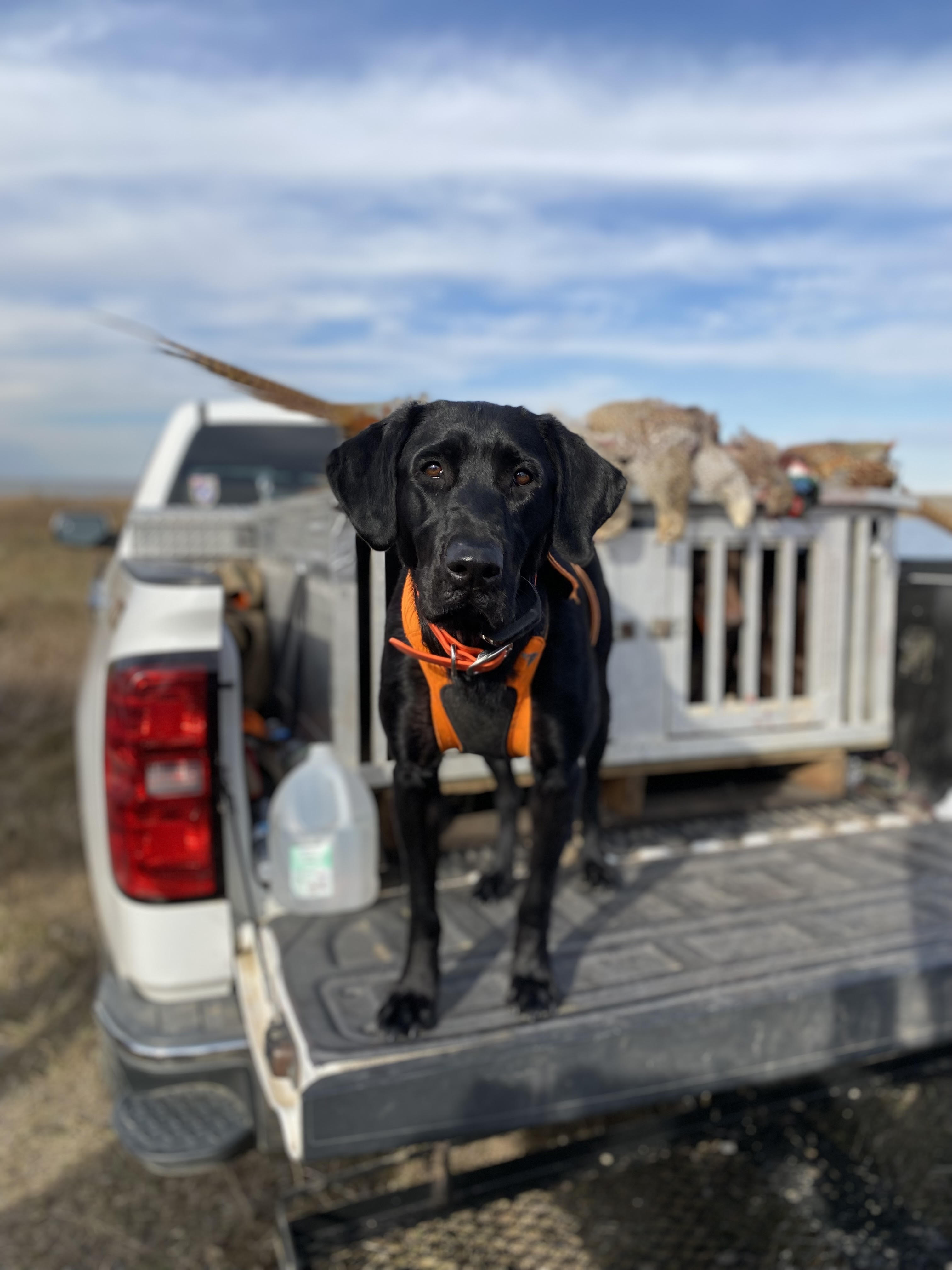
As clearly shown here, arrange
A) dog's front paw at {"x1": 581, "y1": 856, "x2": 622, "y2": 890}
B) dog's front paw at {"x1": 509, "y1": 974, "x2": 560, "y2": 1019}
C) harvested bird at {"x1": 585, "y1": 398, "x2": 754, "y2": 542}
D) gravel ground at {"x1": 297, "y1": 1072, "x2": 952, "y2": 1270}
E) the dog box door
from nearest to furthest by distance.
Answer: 1. dog's front paw at {"x1": 509, "y1": 974, "x2": 560, "y2": 1019}
2. gravel ground at {"x1": 297, "y1": 1072, "x2": 952, "y2": 1270}
3. dog's front paw at {"x1": 581, "y1": 856, "x2": 622, "y2": 890}
4. harvested bird at {"x1": 585, "y1": 398, "x2": 754, "y2": 542}
5. the dog box door

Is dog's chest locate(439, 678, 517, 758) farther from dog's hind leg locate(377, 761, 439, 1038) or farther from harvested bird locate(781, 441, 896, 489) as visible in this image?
harvested bird locate(781, 441, 896, 489)

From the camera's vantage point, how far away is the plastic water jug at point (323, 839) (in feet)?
8.24

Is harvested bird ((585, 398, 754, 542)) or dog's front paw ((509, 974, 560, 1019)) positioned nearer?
dog's front paw ((509, 974, 560, 1019))

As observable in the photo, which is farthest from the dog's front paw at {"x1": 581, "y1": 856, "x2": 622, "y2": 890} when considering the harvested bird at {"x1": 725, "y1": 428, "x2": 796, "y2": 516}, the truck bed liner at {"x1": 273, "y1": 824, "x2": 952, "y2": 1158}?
the harvested bird at {"x1": 725, "y1": 428, "x2": 796, "y2": 516}

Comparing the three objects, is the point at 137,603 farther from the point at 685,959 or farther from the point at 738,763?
the point at 738,763

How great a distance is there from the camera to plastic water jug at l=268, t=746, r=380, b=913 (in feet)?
8.24

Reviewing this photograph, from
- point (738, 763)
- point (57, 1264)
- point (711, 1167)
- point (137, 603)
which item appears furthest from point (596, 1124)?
point (137, 603)

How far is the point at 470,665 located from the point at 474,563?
0.56 feet

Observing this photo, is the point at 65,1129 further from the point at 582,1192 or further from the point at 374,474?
the point at 374,474

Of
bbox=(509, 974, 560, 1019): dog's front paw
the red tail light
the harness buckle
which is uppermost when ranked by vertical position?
the harness buckle

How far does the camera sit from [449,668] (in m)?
1.12

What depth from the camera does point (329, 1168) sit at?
3129 millimetres

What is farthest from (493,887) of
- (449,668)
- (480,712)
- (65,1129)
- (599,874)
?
(65,1129)

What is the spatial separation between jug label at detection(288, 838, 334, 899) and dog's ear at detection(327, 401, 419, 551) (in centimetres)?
159
